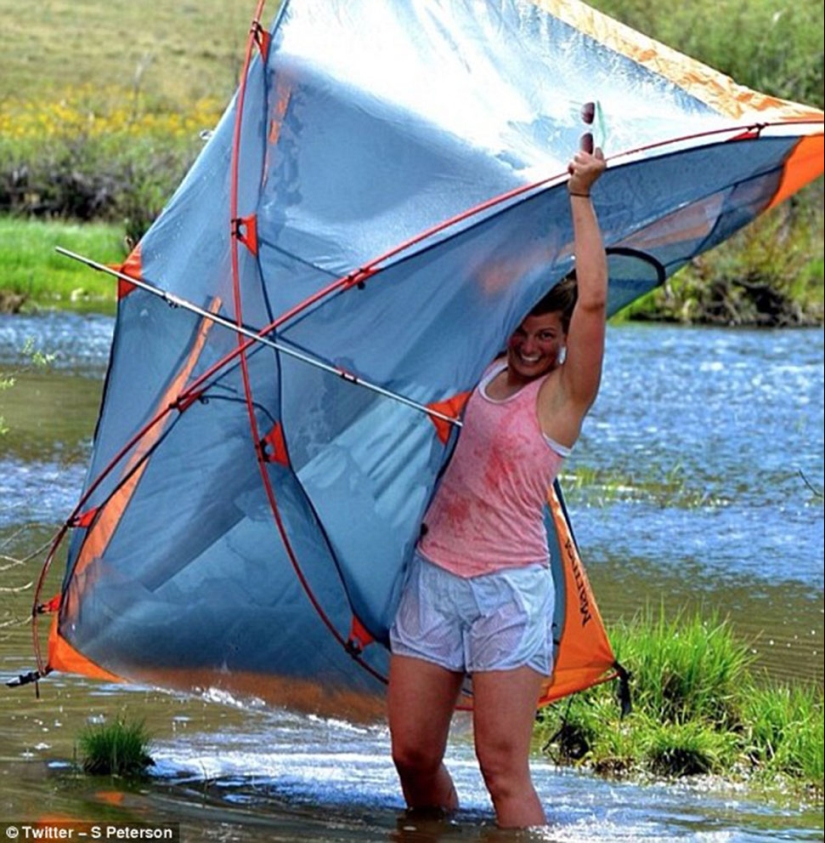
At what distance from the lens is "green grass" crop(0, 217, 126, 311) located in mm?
22625

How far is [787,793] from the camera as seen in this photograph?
7.23 metres

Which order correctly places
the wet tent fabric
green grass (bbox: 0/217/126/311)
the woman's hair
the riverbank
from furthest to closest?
the riverbank
green grass (bbox: 0/217/126/311)
the wet tent fabric
the woman's hair

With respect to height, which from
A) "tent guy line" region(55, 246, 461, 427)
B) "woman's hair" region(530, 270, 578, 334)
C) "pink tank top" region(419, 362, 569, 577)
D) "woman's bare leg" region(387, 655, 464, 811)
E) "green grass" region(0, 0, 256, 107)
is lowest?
"woman's bare leg" region(387, 655, 464, 811)

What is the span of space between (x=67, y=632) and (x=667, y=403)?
477 inches

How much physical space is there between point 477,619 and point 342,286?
41.6 inches

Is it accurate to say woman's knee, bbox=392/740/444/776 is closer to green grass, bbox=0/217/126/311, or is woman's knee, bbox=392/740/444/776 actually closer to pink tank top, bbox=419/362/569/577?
pink tank top, bbox=419/362/569/577

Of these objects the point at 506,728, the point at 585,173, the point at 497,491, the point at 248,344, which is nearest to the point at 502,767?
the point at 506,728

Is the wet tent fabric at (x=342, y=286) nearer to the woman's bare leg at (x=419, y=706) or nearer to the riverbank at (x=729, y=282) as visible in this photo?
the woman's bare leg at (x=419, y=706)

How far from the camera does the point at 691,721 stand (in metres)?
7.64

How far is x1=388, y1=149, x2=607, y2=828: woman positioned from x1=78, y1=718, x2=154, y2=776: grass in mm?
939

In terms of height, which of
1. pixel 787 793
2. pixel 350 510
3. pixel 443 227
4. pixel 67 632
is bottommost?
pixel 787 793

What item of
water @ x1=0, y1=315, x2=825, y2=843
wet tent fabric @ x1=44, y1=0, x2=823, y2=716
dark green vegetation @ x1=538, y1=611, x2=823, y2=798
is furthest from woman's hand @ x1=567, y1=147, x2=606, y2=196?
dark green vegetation @ x1=538, y1=611, x2=823, y2=798

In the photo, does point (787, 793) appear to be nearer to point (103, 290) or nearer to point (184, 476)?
point (184, 476)

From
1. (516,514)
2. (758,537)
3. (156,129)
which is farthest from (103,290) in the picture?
(516,514)
